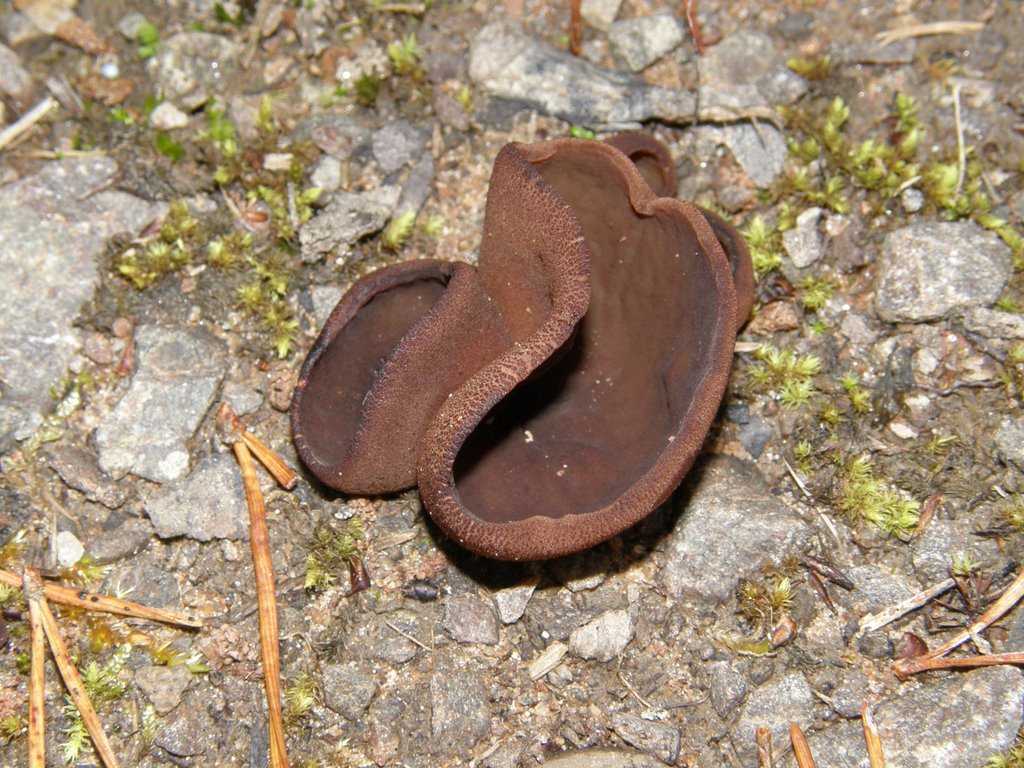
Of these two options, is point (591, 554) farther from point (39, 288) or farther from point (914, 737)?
point (39, 288)

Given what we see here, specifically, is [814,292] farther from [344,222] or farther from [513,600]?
[344,222]

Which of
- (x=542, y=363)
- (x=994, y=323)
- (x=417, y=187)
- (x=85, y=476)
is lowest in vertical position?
(x=85, y=476)

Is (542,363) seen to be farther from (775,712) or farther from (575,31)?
(575,31)

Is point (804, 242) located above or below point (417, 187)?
below

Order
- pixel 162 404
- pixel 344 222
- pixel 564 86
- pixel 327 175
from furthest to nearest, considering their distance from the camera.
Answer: pixel 564 86, pixel 327 175, pixel 344 222, pixel 162 404

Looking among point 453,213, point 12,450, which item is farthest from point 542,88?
point 12,450

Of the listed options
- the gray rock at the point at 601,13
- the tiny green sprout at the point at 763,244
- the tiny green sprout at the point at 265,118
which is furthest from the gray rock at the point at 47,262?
the tiny green sprout at the point at 763,244

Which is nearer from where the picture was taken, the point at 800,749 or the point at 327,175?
the point at 800,749

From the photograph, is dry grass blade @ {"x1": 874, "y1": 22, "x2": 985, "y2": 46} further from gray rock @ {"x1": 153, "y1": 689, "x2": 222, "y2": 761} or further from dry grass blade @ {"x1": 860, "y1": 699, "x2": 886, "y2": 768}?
gray rock @ {"x1": 153, "y1": 689, "x2": 222, "y2": 761}

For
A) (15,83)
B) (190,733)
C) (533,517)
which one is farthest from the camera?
(15,83)

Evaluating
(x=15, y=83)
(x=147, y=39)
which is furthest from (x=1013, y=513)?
(x=15, y=83)
